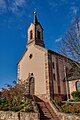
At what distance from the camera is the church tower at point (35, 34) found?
32.0 metres

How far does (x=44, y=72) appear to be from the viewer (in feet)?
89.4

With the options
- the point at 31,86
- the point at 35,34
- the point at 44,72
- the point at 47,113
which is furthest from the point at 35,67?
the point at 47,113

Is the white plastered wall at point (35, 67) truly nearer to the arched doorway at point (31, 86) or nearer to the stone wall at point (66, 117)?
the arched doorway at point (31, 86)

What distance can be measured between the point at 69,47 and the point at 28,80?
1173 cm

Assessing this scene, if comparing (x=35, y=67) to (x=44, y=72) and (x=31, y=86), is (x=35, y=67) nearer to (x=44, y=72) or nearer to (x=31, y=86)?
(x=44, y=72)

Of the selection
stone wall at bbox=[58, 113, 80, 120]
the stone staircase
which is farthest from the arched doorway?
stone wall at bbox=[58, 113, 80, 120]

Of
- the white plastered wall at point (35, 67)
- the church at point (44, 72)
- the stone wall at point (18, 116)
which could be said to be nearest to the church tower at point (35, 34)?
the church at point (44, 72)

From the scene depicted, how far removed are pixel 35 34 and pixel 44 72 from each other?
357 inches

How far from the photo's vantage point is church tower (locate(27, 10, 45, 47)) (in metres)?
32.0

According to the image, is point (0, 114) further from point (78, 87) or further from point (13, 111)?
point (78, 87)

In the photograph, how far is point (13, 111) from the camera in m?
19.1

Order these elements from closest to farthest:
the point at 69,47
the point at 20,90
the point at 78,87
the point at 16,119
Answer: the point at 16,119
the point at 69,47
the point at 20,90
the point at 78,87

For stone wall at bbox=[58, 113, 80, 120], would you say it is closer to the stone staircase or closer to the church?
the stone staircase

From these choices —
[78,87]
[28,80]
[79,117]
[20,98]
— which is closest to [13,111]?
[20,98]
